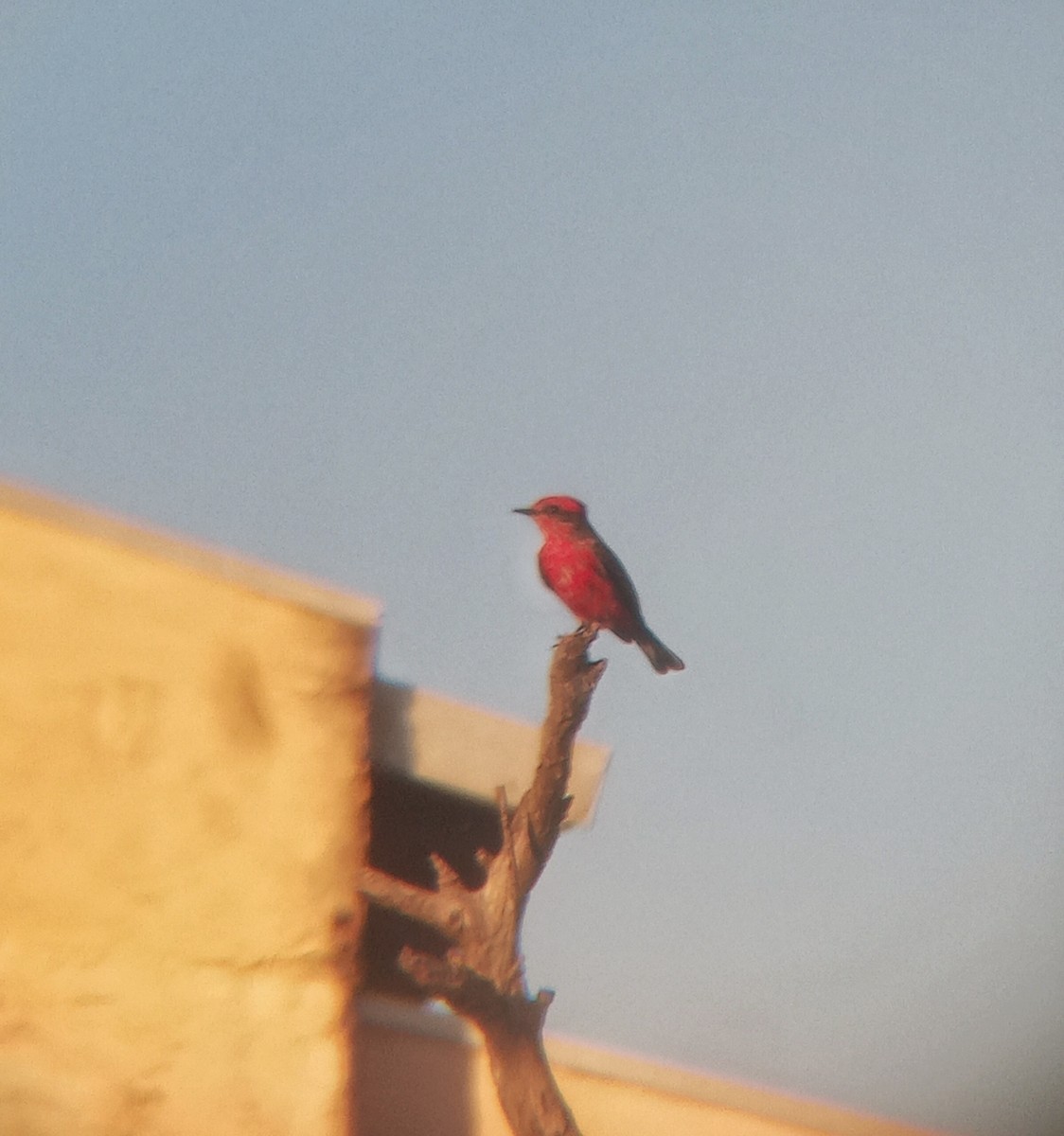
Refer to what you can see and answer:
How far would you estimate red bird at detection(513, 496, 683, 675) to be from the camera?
7973 mm

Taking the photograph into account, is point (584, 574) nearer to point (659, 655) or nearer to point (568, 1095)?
point (659, 655)

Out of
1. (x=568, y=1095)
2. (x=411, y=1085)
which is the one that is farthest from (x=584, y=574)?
(x=411, y=1085)

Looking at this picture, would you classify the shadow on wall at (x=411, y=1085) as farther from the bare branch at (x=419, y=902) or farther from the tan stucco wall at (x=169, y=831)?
the bare branch at (x=419, y=902)

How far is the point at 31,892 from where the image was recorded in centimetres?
471

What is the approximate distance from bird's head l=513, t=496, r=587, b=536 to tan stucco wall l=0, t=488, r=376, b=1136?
2.90 m

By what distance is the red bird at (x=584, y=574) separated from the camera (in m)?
7.97

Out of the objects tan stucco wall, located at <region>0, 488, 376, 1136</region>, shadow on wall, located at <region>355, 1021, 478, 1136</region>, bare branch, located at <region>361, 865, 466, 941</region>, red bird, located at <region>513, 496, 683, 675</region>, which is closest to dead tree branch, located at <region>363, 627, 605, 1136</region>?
bare branch, located at <region>361, 865, 466, 941</region>

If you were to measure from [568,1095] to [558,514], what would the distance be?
3.65 m

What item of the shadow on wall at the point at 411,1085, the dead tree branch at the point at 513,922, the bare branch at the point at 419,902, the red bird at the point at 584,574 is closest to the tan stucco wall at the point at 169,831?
the bare branch at the point at 419,902

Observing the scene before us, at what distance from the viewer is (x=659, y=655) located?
340 inches

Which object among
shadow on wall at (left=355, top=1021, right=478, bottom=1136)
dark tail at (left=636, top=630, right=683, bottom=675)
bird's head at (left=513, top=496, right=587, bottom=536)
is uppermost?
bird's head at (left=513, top=496, right=587, bottom=536)

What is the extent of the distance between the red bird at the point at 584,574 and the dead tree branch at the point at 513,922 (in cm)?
295

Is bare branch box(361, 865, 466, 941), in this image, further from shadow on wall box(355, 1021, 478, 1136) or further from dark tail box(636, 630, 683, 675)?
dark tail box(636, 630, 683, 675)

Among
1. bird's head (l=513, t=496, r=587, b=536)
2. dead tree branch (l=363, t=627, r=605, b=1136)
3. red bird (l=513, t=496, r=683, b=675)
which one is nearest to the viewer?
dead tree branch (l=363, t=627, r=605, b=1136)
